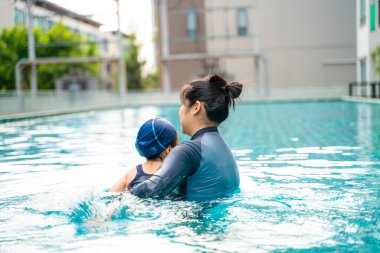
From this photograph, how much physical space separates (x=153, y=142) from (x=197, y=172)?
0.42 m

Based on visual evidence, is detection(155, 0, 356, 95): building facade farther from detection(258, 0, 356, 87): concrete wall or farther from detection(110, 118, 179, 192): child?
detection(110, 118, 179, 192): child

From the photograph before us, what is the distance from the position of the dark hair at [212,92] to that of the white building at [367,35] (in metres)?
19.4

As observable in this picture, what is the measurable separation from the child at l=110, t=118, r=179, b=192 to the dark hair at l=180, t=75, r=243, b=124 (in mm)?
385

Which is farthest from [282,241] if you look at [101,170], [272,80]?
[272,80]

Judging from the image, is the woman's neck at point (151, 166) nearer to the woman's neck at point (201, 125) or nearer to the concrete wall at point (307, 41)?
the woman's neck at point (201, 125)

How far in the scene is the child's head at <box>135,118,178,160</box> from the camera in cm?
372

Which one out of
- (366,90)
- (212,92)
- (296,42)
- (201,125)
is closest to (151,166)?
(201,125)

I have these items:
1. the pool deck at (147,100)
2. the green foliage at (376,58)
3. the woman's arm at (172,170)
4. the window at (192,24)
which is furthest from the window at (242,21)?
the woman's arm at (172,170)

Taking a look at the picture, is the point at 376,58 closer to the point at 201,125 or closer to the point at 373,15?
the point at 373,15

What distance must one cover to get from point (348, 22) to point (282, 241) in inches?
1169

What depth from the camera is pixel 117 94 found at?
1086 inches

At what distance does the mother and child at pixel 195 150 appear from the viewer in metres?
3.29

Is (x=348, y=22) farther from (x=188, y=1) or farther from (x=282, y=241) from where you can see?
(x=282, y=241)

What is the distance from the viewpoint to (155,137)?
3.74 m
